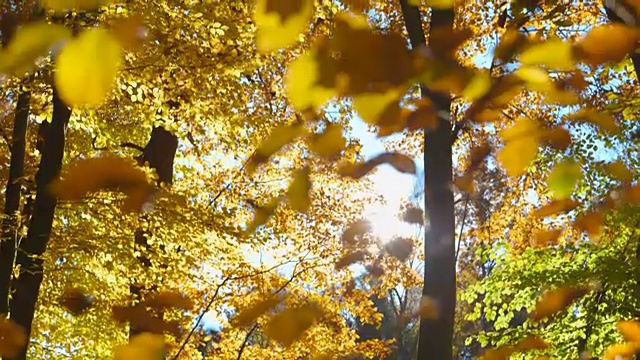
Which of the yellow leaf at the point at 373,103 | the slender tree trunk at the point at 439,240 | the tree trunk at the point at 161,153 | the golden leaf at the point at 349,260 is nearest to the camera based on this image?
the yellow leaf at the point at 373,103

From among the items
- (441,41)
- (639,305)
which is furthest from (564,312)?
(441,41)

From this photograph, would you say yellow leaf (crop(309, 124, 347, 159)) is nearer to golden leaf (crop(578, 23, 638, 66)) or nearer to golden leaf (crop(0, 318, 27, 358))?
golden leaf (crop(578, 23, 638, 66))

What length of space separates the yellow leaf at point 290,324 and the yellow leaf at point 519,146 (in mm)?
762

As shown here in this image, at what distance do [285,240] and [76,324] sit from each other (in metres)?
3.49

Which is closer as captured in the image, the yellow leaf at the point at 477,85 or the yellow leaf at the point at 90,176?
the yellow leaf at the point at 90,176

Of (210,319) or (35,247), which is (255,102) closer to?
(210,319)

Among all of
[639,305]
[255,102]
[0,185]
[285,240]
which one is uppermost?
[255,102]

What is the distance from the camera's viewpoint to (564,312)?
812 cm

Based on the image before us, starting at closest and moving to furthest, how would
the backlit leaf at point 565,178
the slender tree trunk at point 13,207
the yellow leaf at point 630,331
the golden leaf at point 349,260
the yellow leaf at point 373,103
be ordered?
the yellow leaf at point 373,103 → the backlit leaf at point 565,178 → the yellow leaf at point 630,331 → the golden leaf at point 349,260 → the slender tree trunk at point 13,207

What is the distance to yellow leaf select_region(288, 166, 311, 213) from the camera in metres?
1.98

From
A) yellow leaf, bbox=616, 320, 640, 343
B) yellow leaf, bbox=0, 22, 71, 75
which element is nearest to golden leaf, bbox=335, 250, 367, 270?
yellow leaf, bbox=616, 320, 640, 343

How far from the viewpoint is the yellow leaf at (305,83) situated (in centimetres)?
158

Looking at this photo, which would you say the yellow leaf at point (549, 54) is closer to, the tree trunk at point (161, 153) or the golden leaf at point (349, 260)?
the golden leaf at point (349, 260)

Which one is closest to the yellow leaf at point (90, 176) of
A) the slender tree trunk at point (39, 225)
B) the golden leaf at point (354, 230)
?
the golden leaf at point (354, 230)
